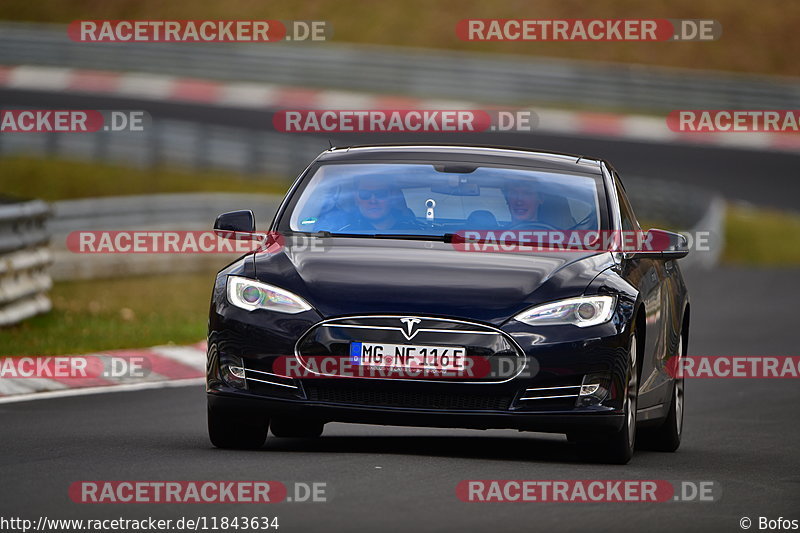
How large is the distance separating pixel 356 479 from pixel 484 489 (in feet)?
1.83

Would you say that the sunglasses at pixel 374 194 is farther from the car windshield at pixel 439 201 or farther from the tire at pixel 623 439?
the tire at pixel 623 439

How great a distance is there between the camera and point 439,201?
9141 mm

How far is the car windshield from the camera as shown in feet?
29.6

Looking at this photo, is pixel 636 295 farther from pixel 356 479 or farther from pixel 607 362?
pixel 356 479

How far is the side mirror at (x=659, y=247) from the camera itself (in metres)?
9.18

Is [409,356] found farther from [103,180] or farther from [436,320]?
[103,180]

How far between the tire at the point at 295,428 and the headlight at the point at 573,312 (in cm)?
178

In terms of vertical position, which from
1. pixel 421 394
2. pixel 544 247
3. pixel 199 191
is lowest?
pixel 421 394

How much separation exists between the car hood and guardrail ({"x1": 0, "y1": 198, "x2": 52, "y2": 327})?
630cm

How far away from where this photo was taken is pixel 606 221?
30.1 ft

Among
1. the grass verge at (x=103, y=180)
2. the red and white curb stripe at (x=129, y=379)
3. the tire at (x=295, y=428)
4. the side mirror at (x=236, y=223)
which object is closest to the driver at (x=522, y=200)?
the side mirror at (x=236, y=223)

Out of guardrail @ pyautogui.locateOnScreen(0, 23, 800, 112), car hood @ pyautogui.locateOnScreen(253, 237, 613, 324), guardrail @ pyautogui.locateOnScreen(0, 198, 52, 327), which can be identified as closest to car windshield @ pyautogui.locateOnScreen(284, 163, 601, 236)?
car hood @ pyautogui.locateOnScreen(253, 237, 613, 324)

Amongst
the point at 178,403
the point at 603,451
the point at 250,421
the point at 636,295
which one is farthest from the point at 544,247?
the point at 178,403

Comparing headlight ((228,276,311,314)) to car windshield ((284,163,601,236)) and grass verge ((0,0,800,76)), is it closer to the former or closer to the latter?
car windshield ((284,163,601,236))
